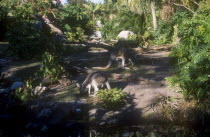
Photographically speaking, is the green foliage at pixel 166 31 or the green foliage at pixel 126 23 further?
the green foliage at pixel 126 23

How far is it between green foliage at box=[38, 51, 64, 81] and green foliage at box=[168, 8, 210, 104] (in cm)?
524

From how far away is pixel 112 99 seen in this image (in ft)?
24.0

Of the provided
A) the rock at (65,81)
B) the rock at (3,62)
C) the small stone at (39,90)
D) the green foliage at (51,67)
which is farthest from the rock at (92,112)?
the rock at (3,62)

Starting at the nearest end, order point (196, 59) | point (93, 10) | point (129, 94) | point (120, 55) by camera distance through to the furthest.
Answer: point (196, 59) < point (129, 94) < point (120, 55) < point (93, 10)

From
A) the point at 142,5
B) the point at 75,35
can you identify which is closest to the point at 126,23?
the point at 142,5

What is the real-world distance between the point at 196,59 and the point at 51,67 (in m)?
6.31

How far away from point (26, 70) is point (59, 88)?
10.5ft

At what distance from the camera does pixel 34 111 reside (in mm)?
8023

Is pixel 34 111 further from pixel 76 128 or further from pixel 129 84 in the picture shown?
pixel 129 84

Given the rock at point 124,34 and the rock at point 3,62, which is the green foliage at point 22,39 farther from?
the rock at point 124,34

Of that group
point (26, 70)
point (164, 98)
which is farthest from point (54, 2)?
point (164, 98)

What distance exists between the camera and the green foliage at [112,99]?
287 inches

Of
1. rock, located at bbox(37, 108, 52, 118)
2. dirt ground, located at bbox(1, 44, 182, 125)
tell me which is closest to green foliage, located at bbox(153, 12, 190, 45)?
dirt ground, located at bbox(1, 44, 182, 125)

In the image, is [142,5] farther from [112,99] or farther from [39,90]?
[112,99]
